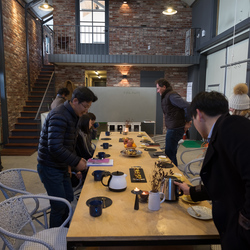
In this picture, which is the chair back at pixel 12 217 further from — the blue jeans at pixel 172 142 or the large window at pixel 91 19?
the large window at pixel 91 19

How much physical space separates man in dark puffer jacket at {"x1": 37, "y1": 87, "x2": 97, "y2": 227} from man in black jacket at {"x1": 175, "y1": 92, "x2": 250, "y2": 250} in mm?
1154

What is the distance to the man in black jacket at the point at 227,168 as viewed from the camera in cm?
90

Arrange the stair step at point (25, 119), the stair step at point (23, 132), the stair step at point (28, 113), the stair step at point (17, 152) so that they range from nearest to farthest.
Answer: the stair step at point (17, 152), the stair step at point (23, 132), the stair step at point (25, 119), the stair step at point (28, 113)

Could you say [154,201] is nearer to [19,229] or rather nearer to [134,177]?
[134,177]

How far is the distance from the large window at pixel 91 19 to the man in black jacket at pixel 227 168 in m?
8.73

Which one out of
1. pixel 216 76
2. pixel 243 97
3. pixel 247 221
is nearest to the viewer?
pixel 247 221

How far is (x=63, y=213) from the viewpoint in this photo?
2.02m

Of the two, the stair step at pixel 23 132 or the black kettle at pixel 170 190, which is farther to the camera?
the stair step at pixel 23 132

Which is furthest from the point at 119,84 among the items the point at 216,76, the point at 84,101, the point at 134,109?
the point at 84,101

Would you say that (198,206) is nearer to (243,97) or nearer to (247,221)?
(247,221)

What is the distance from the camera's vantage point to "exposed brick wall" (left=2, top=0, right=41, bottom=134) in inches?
272

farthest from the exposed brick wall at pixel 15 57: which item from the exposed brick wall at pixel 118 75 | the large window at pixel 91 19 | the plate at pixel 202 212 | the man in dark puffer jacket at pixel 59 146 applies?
the plate at pixel 202 212

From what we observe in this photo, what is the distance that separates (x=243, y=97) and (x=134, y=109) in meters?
5.25

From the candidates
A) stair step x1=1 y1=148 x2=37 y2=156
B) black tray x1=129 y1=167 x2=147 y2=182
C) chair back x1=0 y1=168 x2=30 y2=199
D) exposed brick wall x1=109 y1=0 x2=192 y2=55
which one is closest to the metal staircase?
stair step x1=1 y1=148 x2=37 y2=156
